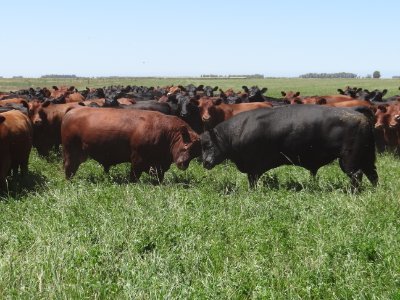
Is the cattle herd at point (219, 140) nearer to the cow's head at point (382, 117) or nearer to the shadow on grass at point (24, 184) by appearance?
the shadow on grass at point (24, 184)

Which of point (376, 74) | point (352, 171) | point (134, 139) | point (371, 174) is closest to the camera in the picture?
point (352, 171)

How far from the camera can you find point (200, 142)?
31.3 ft

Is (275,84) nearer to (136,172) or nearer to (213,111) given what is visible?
(213,111)

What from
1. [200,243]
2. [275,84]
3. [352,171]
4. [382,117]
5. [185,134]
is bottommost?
[275,84]

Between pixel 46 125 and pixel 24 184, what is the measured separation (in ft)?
11.2

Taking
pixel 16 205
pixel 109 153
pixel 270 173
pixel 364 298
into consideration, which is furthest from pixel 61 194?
pixel 364 298

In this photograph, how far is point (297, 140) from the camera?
8.49 m

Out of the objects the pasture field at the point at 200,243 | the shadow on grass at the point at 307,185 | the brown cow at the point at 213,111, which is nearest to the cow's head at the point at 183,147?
the pasture field at the point at 200,243

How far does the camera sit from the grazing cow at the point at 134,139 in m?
9.11

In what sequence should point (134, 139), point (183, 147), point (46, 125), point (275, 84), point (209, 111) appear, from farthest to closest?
point (275, 84), point (209, 111), point (46, 125), point (183, 147), point (134, 139)

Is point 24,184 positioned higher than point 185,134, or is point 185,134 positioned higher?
point 185,134

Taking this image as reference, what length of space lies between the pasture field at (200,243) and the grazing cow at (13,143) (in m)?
0.59

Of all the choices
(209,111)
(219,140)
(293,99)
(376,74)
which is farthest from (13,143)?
(376,74)

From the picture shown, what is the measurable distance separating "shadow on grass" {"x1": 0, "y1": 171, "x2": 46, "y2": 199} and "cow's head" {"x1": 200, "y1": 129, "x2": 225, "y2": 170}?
3.02 metres
